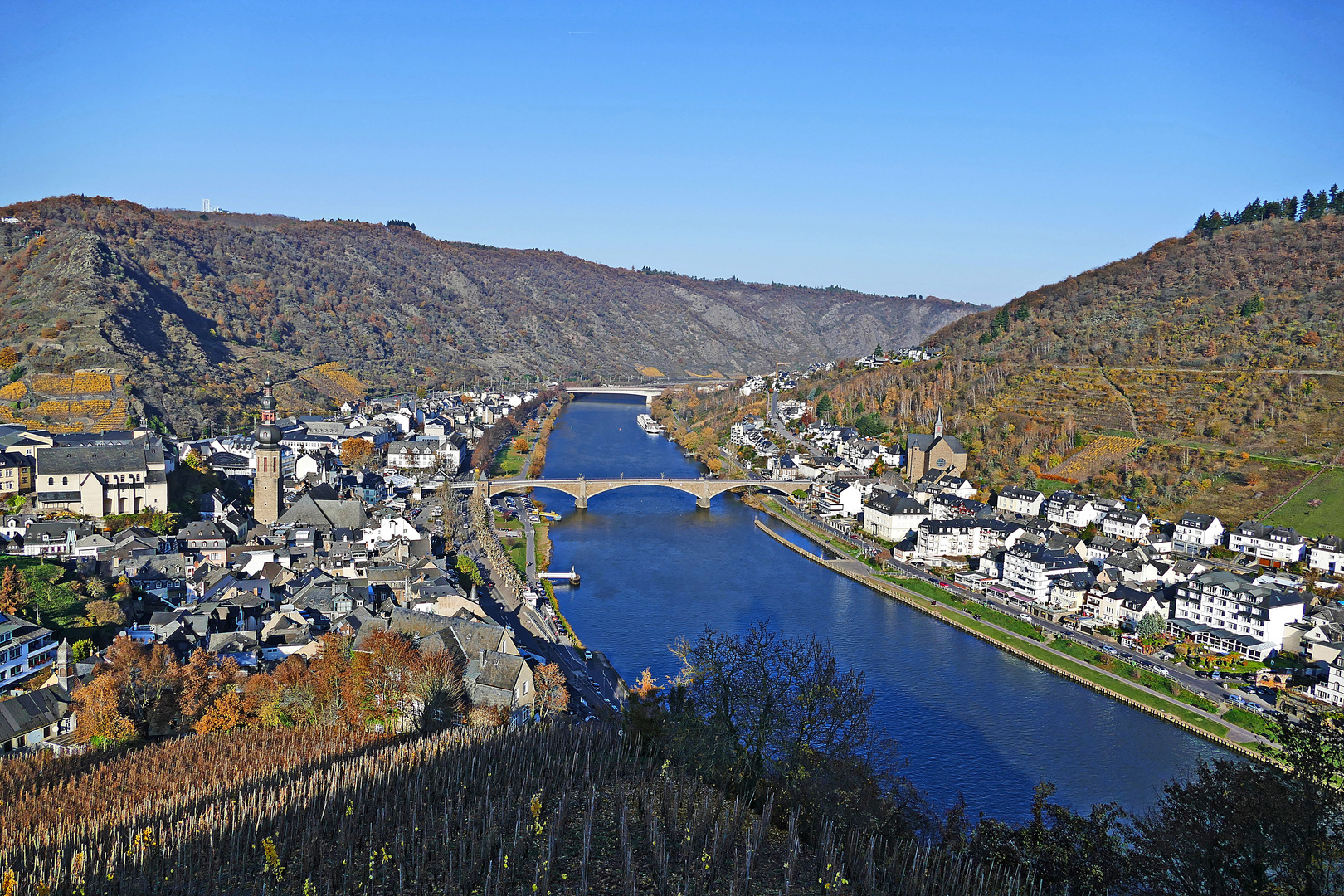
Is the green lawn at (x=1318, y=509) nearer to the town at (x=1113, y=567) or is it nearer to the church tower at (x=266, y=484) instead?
the town at (x=1113, y=567)

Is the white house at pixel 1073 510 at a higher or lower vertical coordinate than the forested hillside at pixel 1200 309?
lower

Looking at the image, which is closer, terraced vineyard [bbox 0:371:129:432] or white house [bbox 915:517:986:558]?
white house [bbox 915:517:986:558]

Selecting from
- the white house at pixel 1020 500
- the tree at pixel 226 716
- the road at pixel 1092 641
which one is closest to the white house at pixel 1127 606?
the road at pixel 1092 641

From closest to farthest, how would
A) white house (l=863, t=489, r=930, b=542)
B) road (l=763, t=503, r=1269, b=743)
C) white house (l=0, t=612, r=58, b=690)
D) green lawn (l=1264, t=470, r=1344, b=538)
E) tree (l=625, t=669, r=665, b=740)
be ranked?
1. tree (l=625, t=669, r=665, b=740)
2. white house (l=0, t=612, r=58, b=690)
3. road (l=763, t=503, r=1269, b=743)
4. green lawn (l=1264, t=470, r=1344, b=538)
5. white house (l=863, t=489, r=930, b=542)

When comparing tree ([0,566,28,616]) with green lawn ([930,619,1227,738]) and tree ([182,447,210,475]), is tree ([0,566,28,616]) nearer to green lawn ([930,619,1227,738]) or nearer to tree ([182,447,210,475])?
tree ([182,447,210,475])

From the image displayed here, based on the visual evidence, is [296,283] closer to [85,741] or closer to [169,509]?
[169,509]

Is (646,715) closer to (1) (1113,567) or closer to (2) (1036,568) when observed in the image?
(2) (1036,568)

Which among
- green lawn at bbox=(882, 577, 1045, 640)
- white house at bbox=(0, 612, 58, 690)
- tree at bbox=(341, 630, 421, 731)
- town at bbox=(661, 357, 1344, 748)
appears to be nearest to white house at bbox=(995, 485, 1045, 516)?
town at bbox=(661, 357, 1344, 748)

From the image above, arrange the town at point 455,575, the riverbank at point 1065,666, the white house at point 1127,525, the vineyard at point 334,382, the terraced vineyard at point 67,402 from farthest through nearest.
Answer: the vineyard at point 334,382 → the terraced vineyard at point 67,402 → the white house at point 1127,525 → the riverbank at point 1065,666 → the town at point 455,575
